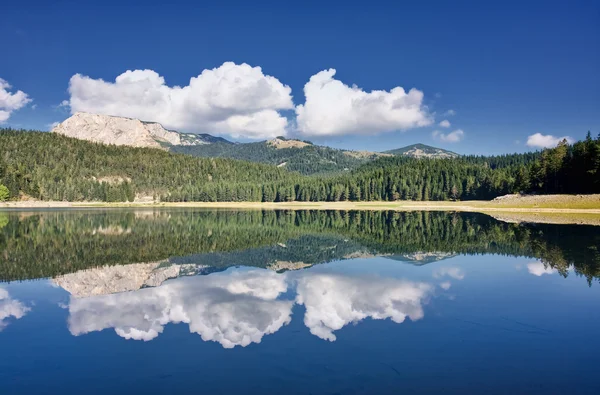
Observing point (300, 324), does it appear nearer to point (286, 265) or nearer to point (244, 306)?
point (244, 306)

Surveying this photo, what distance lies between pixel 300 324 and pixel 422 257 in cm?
1760

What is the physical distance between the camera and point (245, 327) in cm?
1397

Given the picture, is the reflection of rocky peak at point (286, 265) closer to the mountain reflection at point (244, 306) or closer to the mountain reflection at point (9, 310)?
the mountain reflection at point (244, 306)

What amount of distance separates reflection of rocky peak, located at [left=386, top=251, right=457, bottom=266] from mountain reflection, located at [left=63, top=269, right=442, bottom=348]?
6907 mm

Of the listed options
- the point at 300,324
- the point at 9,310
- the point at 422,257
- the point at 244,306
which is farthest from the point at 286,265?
the point at 9,310

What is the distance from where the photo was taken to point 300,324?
14219mm

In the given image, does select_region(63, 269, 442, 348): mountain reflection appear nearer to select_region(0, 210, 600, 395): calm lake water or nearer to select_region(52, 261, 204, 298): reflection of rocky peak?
select_region(0, 210, 600, 395): calm lake water

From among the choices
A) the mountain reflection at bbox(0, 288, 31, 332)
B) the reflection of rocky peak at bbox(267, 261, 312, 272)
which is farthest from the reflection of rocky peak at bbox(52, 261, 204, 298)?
the reflection of rocky peak at bbox(267, 261, 312, 272)

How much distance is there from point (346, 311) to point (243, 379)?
6656 mm

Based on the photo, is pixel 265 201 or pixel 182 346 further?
pixel 265 201

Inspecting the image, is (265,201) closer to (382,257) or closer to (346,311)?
(382,257)

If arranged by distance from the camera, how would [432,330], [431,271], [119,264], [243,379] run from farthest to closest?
[119,264], [431,271], [432,330], [243,379]

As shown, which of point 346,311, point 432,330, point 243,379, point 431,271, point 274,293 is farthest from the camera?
point 431,271

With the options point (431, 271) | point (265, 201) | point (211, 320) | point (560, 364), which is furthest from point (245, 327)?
point (265, 201)
